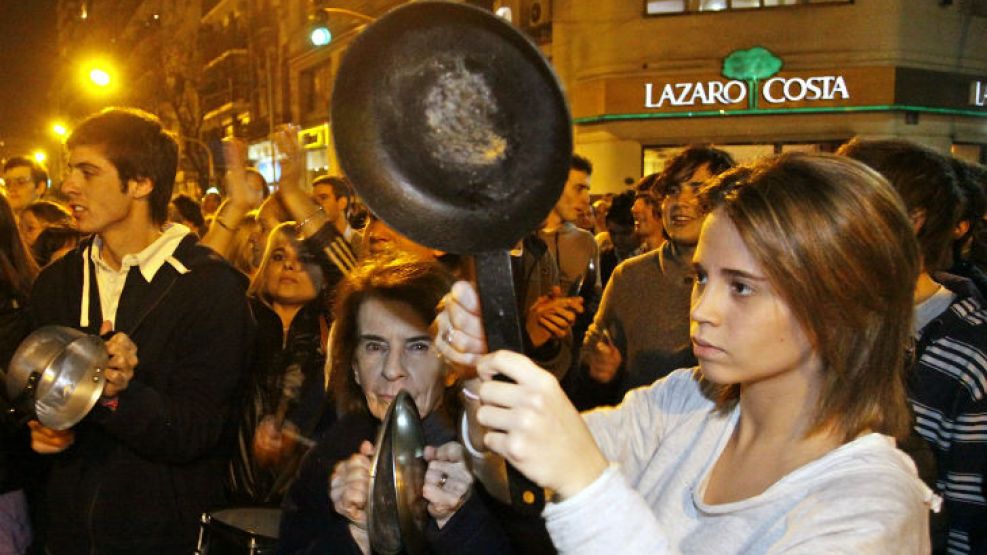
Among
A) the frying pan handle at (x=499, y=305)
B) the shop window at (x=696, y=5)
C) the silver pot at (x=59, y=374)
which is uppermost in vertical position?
the shop window at (x=696, y=5)

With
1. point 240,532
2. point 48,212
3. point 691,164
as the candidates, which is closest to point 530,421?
point 240,532

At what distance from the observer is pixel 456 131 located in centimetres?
132

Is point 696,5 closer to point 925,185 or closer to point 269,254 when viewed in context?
point 269,254

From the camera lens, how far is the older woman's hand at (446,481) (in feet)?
5.84

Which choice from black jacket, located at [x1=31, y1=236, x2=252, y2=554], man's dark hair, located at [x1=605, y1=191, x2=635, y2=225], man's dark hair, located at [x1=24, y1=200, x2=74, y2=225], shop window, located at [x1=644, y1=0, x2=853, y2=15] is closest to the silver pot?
black jacket, located at [x1=31, y1=236, x2=252, y2=554]

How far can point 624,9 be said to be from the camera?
18.1 m

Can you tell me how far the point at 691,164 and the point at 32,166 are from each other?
6.46m

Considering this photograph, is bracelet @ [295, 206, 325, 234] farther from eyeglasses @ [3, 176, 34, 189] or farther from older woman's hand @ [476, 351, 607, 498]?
eyeglasses @ [3, 176, 34, 189]

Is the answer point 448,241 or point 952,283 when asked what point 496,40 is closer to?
point 448,241

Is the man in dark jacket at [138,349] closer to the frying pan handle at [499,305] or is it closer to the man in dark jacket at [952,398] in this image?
the frying pan handle at [499,305]

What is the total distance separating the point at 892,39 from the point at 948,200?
53.7 feet

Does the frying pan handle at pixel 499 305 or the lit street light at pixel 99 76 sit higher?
the lit street light at pixel 99 76

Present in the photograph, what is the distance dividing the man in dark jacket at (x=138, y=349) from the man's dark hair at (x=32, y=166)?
17.4 ft

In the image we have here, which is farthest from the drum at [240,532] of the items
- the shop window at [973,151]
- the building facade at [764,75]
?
the shop window at [973,151]
